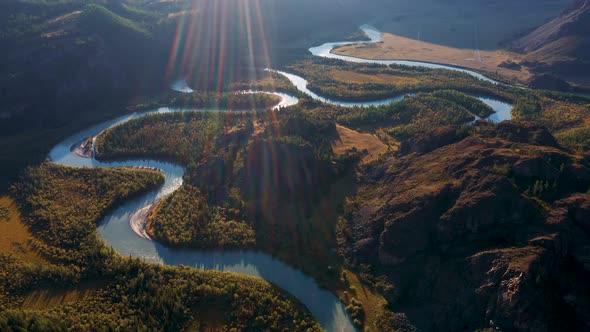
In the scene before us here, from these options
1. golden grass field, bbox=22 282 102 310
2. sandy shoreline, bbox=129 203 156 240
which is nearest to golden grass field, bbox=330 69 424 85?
sandy shoreline, bbox=129 203 156 240

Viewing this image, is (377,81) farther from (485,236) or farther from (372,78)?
(485,236)

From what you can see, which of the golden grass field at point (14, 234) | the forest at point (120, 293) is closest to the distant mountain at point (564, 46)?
the forest at point (120, 293)

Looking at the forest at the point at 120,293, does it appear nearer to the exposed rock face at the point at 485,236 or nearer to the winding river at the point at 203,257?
the winding river at the point at 203,257

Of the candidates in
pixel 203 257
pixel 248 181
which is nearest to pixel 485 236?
pixel 203 257

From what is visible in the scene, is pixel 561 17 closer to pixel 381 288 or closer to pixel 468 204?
pixel 468 204

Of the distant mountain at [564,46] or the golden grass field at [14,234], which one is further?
the distant mountain at [564,46]

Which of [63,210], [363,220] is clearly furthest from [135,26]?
[363,220]

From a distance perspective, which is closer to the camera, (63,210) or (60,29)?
(63,210)
